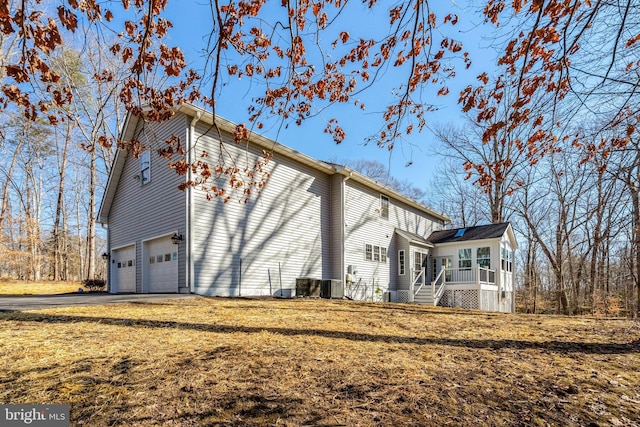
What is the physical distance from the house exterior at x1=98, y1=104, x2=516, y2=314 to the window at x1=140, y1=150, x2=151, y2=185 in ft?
0.13

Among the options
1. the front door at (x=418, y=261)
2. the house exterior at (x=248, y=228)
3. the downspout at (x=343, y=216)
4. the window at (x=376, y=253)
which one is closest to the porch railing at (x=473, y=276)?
the front door at (x=418, y=261)

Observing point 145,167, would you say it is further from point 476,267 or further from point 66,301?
point 476,267

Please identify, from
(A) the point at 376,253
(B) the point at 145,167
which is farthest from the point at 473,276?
(B) the point at 145,167

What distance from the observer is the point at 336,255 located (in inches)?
561

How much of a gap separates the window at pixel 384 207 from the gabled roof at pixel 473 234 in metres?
4.42

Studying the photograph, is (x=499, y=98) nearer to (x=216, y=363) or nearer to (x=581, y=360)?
(x=581, y=360)

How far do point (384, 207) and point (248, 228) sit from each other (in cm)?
853

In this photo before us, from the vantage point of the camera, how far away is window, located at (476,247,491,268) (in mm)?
16984

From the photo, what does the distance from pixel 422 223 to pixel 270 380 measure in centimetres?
1917

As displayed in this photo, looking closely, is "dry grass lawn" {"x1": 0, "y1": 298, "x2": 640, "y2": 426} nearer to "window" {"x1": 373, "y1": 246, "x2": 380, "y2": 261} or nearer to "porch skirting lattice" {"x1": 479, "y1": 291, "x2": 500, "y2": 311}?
"window" {"x1": 373, "y1": 246, "x2": 380, "y2": 261}

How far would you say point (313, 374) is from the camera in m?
2.97

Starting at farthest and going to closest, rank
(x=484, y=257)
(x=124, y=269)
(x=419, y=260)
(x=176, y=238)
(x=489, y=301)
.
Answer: (x=419, y=260) → (x=484, y=257) → (x=489, y=301) → (x=124, y=269) → (x=176, y=238)

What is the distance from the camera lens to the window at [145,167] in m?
11.7

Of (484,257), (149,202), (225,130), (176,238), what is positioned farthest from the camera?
(484,257)
